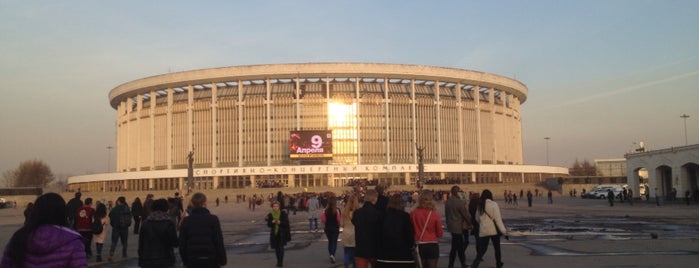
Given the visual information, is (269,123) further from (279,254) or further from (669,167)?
(279,254)

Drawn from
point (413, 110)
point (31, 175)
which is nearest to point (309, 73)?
point (413, 110)

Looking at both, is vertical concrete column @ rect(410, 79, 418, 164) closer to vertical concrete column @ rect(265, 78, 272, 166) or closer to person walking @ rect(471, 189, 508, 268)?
vertical concrete column @ rect(265, 78, 272, 166)

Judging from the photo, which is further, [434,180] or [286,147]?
[286,147]

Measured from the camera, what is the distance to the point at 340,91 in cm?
10181

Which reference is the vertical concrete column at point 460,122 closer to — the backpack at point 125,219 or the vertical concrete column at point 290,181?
the vertical concrete column at point 290,181

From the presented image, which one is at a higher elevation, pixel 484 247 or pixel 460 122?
pixel 460 122

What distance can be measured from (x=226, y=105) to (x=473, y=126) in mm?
41099

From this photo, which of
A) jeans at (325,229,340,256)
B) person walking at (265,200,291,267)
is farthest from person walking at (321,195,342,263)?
person walking at (265,200,291,267)

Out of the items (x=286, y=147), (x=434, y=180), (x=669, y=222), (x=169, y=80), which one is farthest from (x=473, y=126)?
(x=669, y=222)

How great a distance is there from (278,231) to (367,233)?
664cm

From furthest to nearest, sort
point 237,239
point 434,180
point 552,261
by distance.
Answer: point 434,180
point 237,239
point 552,261

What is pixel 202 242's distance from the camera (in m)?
8.91

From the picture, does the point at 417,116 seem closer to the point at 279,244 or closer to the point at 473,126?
the point at 473,126

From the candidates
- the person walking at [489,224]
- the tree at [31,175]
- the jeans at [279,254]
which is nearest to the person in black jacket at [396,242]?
the person walking at [489,224]
